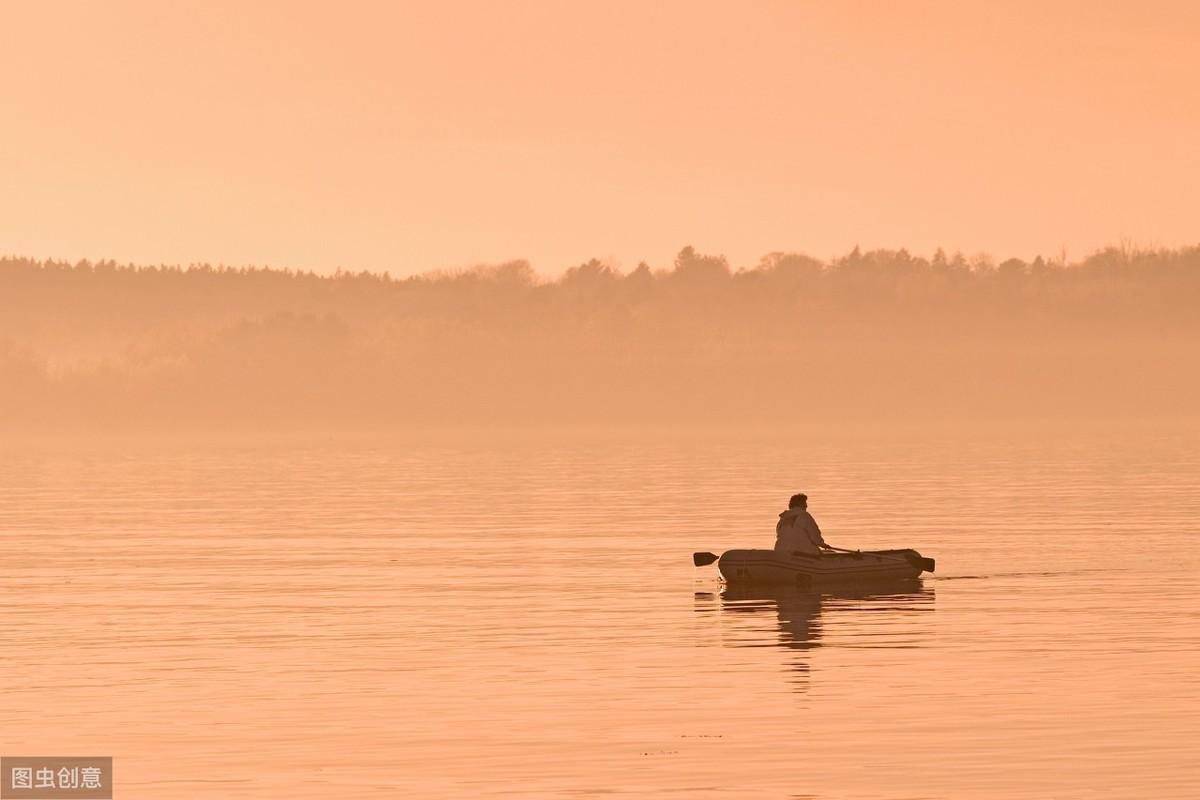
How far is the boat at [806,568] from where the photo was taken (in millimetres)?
48094

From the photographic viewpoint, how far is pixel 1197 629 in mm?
38906

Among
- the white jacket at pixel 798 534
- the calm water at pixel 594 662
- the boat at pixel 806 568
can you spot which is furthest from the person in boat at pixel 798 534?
the calm water at pixel 594 662

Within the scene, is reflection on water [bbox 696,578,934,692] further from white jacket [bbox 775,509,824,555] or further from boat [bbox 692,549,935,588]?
white jacket [bbox 775,509,824,555]

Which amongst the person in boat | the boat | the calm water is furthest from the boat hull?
the calm water

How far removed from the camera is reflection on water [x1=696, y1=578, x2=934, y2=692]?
37.9 meters

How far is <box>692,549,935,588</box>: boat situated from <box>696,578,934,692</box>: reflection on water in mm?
231

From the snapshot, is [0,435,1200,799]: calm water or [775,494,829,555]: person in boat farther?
[775,494,829,555]: person in boat

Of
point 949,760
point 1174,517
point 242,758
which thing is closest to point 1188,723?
point 949,760

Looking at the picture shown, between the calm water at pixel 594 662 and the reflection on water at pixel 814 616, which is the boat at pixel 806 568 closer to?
the reflection on water at pixel 814 616

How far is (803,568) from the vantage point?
158 ft

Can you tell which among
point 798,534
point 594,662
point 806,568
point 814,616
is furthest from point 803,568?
point 594,662

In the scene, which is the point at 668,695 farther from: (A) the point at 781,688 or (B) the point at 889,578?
(B) the point at 889,578

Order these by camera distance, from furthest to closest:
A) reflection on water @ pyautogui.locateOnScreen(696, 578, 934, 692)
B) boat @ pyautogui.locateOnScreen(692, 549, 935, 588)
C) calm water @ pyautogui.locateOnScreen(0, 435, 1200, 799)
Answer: boat @ pyautogui.locateOnScreen(692, 549, 935, 588)
reflection on water @ pyautogui.locateOnScreen(696, 578, 934, 692)
calm water @ pyautogui.locateOnScreen(0, 435, 1200, 799)

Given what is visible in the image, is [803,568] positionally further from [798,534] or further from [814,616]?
[814,616]
